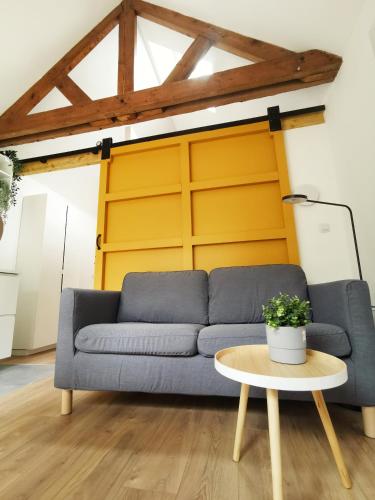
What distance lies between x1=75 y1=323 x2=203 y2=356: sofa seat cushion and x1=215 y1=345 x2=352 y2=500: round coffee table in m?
0.41

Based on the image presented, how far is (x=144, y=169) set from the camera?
2.62 m

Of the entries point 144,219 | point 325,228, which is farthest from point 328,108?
point 144,219

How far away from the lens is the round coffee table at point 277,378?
0.69m

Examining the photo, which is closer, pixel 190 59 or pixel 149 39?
pixel 190 59

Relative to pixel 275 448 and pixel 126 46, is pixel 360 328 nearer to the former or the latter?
pixel 275 448

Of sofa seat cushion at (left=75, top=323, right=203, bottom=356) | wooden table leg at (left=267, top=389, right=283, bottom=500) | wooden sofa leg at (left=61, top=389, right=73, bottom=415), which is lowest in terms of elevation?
wooden sofa leg at (left=61, top=389, right=73, bottom=415)

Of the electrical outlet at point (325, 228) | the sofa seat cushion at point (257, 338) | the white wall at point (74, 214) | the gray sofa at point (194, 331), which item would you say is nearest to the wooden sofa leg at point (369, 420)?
the gray sofa at point (194, 331)

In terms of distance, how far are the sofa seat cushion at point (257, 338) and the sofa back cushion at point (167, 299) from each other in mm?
474

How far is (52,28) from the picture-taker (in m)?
2.57

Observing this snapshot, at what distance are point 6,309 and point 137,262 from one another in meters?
1.34

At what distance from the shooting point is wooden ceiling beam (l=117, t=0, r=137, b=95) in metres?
2.51

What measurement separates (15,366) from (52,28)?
11.4 ft

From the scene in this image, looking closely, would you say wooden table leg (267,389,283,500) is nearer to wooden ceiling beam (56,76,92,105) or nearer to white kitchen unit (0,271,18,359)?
white kitchen unit (0,271,18,359)

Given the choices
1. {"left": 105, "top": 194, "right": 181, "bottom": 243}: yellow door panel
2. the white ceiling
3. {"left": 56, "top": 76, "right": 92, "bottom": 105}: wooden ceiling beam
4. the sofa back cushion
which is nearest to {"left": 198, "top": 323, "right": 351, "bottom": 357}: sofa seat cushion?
the sofa back cushion
